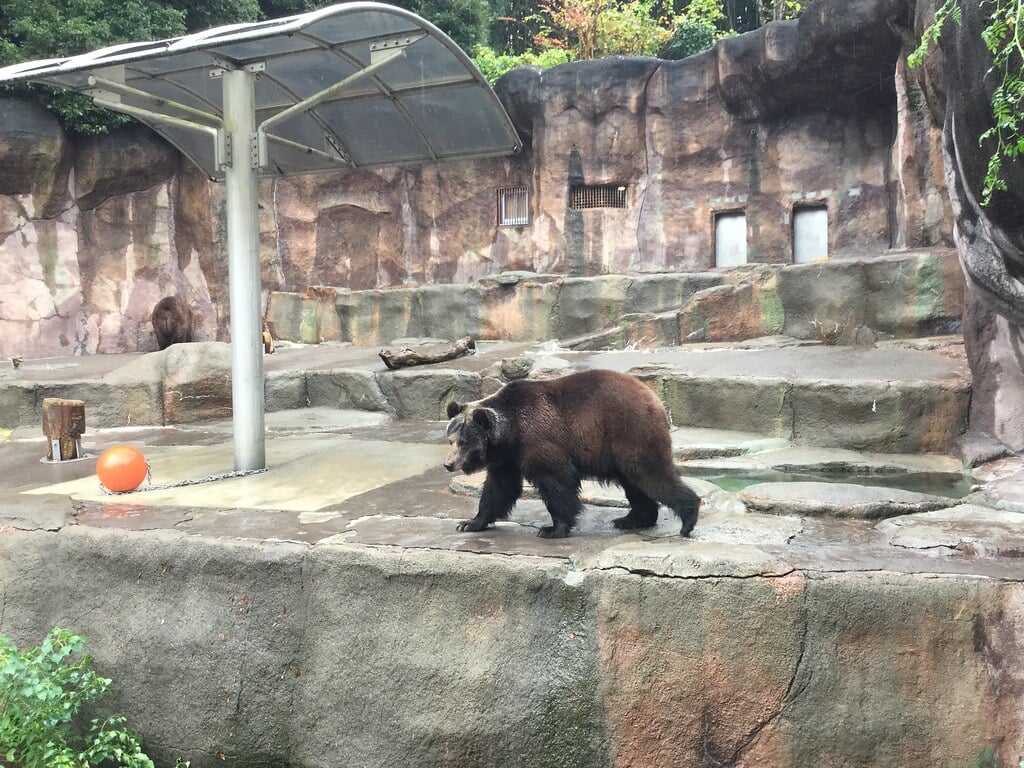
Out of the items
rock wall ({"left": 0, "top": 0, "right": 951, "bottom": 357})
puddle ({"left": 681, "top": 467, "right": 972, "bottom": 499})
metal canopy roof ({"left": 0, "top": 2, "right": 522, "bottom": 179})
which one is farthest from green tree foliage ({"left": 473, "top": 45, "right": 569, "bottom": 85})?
puddle ({"left": 681, "top": 467, "right": 972, "bottom": 499})

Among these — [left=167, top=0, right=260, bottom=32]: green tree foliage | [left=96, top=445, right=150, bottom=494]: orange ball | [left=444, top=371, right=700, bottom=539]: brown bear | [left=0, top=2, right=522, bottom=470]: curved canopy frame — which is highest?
[left=167, top=0, right=260, bottom=32]: green tree foliage

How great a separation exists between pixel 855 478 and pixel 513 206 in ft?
48.2

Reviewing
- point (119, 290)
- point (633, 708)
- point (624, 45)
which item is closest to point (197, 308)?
point (119, 290)

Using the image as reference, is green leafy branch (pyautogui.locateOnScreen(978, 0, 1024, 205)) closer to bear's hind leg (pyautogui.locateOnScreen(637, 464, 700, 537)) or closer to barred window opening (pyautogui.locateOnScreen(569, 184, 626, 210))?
bear's hind leg (pyautogui.locateOnScreen(637, 464, 700, 537))

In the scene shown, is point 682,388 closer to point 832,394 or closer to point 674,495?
point 832,394

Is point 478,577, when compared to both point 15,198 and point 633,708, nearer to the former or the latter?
point 633,708

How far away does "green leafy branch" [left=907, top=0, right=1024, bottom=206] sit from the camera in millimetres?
3961

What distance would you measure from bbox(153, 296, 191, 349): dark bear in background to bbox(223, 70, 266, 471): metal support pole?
35.2ft

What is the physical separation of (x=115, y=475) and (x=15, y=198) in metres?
14.5

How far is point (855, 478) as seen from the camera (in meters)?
5.93

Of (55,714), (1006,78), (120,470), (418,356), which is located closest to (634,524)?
(1006,78)

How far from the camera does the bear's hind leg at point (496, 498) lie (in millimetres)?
4363

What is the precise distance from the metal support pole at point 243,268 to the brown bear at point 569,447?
264 cm

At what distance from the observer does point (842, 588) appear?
11.1 ft
